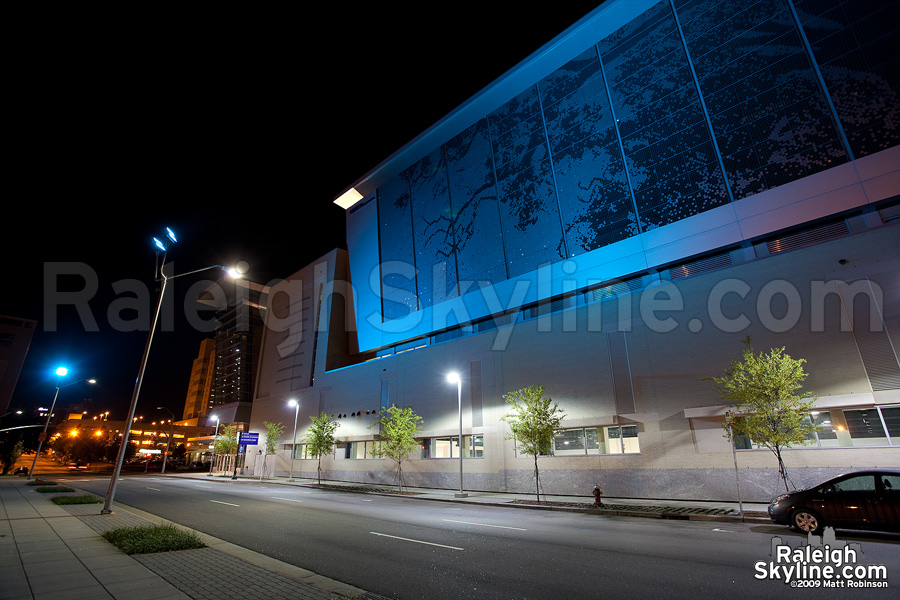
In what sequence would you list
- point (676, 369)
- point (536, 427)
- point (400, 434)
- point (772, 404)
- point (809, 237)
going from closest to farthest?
1. point (772, 404)
2. point (809, 237)
3. point (676, 369)
4. point (536, 427)
5. point (400, 434)

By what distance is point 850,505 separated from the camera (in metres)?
10.8

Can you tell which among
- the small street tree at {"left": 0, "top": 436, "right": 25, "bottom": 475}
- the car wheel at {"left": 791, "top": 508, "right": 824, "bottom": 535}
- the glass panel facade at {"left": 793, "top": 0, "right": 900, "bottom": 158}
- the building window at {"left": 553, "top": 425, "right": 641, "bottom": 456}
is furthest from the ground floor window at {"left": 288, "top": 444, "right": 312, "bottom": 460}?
the glass panel facade at {"left": 793, "top": 0, "right": 900, "bottom": 158}

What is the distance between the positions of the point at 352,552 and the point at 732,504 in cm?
1777

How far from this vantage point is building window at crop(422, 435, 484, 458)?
94.6ft

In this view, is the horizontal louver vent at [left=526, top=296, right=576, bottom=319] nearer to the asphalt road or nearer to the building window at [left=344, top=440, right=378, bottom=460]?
the asphalt road

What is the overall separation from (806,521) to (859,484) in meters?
1.87

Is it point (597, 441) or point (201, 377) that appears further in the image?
point (201, 377)

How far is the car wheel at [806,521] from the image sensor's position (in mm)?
11055

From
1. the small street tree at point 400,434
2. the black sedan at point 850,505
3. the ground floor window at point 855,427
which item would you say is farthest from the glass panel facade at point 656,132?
the black sedan at point 850,505

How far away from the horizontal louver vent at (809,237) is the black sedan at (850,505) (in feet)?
44.0

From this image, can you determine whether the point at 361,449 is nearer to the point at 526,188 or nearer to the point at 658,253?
the point at 526,188

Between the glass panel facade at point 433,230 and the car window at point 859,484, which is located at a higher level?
the glass panel facade at point 433,230

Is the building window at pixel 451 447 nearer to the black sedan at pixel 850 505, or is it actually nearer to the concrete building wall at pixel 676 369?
the concrete building wall at pixel 676 369

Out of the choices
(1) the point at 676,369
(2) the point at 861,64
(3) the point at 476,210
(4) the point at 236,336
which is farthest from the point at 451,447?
(4) the point at 236,336
